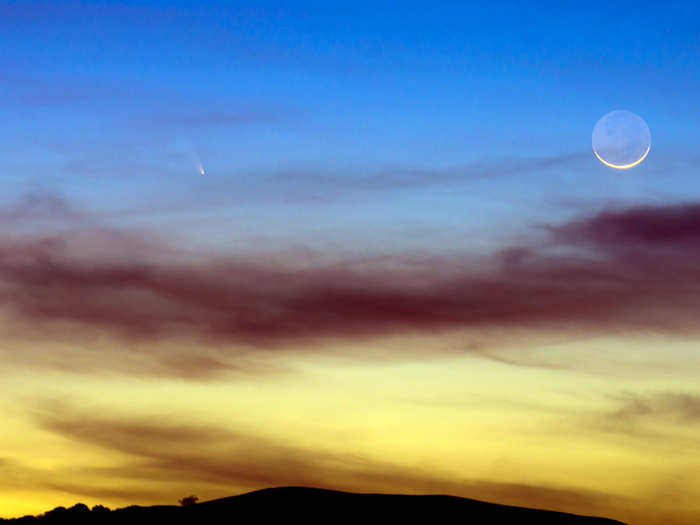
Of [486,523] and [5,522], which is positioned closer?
[486,523]

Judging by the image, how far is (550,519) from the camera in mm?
115375

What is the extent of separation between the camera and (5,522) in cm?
12338

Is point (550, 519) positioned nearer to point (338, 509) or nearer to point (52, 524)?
point (338, 509)

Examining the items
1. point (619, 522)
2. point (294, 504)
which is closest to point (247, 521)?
point (294, 504)

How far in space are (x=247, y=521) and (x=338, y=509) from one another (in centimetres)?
997

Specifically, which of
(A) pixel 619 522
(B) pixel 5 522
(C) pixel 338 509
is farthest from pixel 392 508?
(B) pixel 5 522

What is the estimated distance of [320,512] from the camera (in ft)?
371

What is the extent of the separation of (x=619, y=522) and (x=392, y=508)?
24.2m

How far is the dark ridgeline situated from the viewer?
366ft

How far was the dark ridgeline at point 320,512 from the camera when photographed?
112 metres

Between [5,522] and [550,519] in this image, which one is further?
[5,522]

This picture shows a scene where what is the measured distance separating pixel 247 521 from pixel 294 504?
7.03 metres

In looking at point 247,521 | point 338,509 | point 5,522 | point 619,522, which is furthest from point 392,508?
point 5,522

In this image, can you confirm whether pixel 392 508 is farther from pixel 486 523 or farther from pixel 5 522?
pixel 5 522
